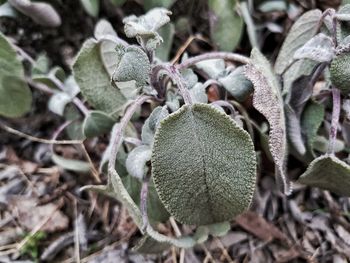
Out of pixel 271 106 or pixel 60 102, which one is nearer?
pixel 271 106

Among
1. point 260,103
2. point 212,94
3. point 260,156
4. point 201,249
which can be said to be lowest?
point 201,249

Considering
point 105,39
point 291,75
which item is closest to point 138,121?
point 105,39

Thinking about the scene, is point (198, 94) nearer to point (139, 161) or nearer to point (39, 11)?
point (139, 161)

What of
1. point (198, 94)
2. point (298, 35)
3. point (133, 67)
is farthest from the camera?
point (298, 35)

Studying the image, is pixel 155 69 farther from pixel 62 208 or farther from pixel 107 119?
pixel 62 208

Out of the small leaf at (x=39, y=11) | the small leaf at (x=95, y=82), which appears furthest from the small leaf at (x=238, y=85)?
the small leaf at (x=39, y=11)

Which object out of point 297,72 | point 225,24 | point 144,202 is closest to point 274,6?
point 225,24
